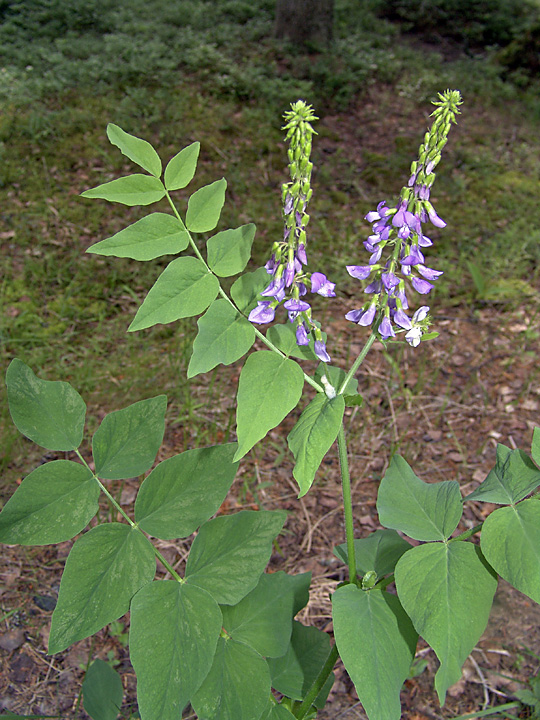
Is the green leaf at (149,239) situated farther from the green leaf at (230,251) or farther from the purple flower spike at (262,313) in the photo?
the purple flower spike at (262,313)

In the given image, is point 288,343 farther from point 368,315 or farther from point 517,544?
point 517,544

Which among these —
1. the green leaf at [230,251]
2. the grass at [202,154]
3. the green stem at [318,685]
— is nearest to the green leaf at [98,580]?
the green stem at [318,685]

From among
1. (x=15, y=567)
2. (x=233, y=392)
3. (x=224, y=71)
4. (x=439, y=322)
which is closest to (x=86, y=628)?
(x=15, y=567)

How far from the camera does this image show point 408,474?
1701mm

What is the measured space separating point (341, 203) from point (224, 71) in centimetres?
326

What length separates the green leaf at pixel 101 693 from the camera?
6.06 ft

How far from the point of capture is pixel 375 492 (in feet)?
10.3

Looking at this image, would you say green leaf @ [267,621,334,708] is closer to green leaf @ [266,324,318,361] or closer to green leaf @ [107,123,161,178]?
green leaf @ [266,324,318,361]

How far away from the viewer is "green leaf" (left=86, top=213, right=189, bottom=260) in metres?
1.43

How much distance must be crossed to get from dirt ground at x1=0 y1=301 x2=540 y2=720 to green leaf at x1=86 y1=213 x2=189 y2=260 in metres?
1.03

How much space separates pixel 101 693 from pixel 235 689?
0.59m

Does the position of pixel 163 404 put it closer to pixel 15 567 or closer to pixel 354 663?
pixel 354 663

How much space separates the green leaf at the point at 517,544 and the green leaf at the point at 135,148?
1261mm

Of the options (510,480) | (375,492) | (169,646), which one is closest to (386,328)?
(510,480)
